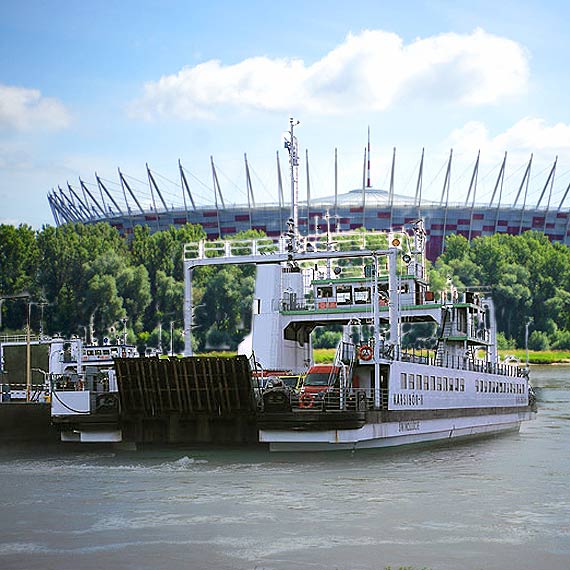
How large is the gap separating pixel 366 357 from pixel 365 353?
0.18 meters

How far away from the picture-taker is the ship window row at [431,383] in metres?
47.4

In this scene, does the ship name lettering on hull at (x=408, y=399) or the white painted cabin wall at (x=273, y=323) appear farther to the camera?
the white painted cabin wall at (x=273, y=323)

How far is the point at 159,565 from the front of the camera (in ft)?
81.0

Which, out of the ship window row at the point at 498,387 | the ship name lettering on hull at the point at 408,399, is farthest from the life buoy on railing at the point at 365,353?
the ship window row at the point at 498,387

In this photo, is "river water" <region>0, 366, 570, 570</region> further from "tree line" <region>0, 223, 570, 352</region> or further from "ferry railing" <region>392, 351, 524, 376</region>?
"tree line" <region>0, 223, 570, 352</region>

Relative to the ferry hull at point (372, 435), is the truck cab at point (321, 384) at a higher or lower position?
higher

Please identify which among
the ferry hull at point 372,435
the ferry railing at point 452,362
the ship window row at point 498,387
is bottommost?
the ferry hull at point 372,435

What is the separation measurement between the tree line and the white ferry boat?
2696 inches

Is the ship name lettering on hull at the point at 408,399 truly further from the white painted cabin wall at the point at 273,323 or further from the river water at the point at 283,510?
the white painted cabin wall at the point at 273,323

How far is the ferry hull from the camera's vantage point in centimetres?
4178

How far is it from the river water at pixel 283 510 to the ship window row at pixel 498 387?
39.6 feet

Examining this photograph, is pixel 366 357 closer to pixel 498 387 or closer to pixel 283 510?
pixel 283 510

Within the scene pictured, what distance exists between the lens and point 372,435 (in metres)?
43.2

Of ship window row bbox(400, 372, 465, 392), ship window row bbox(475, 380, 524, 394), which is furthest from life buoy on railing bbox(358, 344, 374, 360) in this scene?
ship window row bbox(475, 380, 524, 394)
